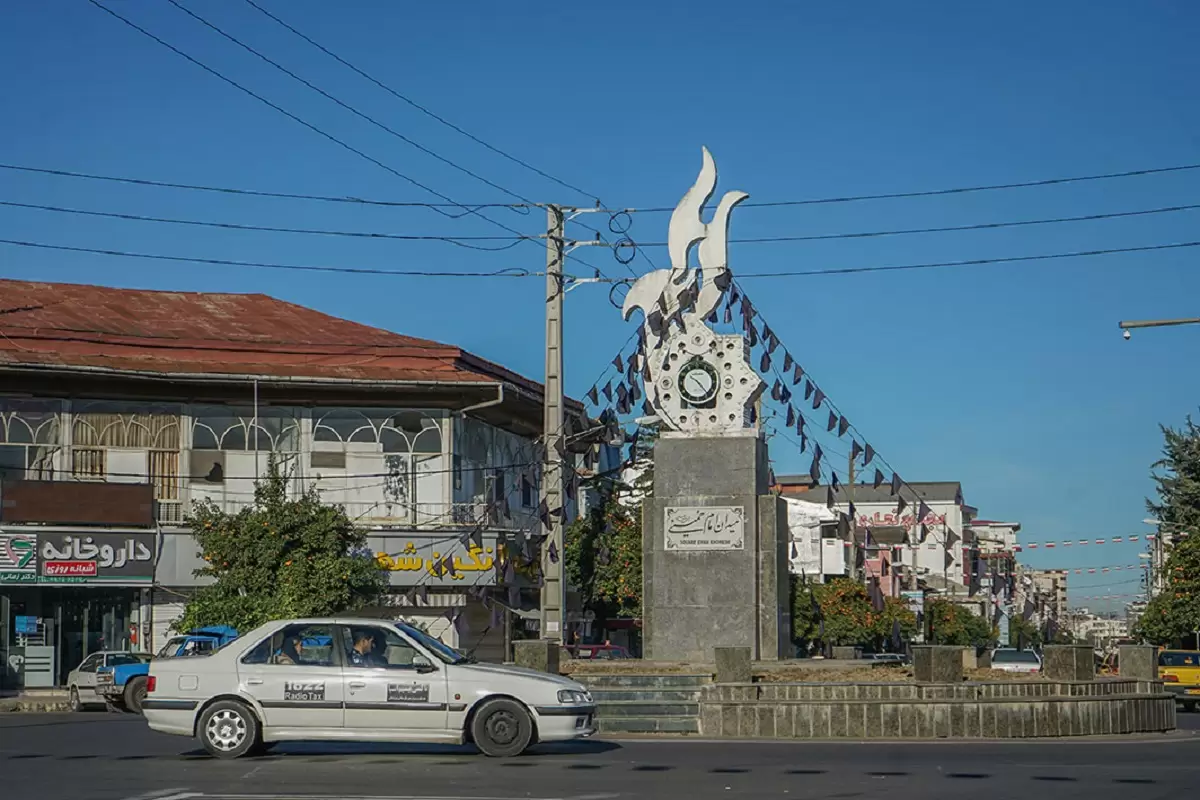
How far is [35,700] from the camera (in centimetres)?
3869

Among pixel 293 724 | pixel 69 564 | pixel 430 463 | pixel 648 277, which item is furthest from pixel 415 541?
pixel 293 724

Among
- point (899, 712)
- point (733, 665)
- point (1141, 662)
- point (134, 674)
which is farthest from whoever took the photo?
point (134, 674)

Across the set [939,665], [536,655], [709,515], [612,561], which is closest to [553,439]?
[709,515]

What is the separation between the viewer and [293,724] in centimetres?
1691

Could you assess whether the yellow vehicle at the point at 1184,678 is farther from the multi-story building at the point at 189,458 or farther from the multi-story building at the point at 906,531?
the multi-story building at the point at 906,531

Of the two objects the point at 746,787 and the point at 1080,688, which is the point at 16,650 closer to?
the point at 1080,688

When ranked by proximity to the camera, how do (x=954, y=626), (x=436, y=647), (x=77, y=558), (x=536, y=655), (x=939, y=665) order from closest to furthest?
(x=436, y=647) < (x=939, y=665) < (x=536, y=655) < (x=77, y=558) < (x=954, y=626)

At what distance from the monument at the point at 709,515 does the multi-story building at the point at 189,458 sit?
13587mm

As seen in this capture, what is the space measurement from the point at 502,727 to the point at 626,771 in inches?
71.3

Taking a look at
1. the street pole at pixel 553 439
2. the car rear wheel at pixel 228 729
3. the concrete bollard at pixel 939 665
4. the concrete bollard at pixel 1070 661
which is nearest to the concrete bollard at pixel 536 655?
the concrete bollard at pixel 939 665

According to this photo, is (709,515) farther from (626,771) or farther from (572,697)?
(626,771)

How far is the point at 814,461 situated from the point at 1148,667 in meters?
6.36

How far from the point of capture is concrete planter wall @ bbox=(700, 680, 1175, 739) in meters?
21.0

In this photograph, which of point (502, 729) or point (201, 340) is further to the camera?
point (201, 340)
